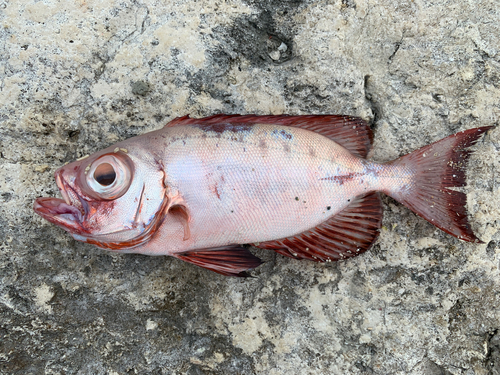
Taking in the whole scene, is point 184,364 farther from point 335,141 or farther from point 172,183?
point 335,141

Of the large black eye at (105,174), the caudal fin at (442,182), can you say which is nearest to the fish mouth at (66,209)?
the large black eye at (105,174)

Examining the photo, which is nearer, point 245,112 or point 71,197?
point 71,197

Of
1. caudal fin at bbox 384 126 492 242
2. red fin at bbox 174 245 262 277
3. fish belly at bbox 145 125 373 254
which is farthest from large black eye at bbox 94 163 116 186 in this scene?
caudal fin at bbox 384 126 492 242

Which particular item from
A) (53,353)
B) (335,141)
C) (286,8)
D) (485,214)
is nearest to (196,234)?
(335,141)

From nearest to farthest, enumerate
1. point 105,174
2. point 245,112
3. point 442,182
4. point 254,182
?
1. point 105,174
2. point 254,182
3. point 442,182
4. point 245,112

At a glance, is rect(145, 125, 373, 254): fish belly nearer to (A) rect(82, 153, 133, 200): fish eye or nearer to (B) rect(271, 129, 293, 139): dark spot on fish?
(B) rect(271, 129, 293, 139): dark spot on fish

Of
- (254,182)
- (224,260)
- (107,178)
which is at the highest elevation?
(107,178)

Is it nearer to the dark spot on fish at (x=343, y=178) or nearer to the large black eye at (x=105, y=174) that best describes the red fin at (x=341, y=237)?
the dark spot on fish at (x=343, y=178)

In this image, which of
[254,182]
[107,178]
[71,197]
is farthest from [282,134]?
[71,197]

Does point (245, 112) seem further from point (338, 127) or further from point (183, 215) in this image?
point (183, 215)
